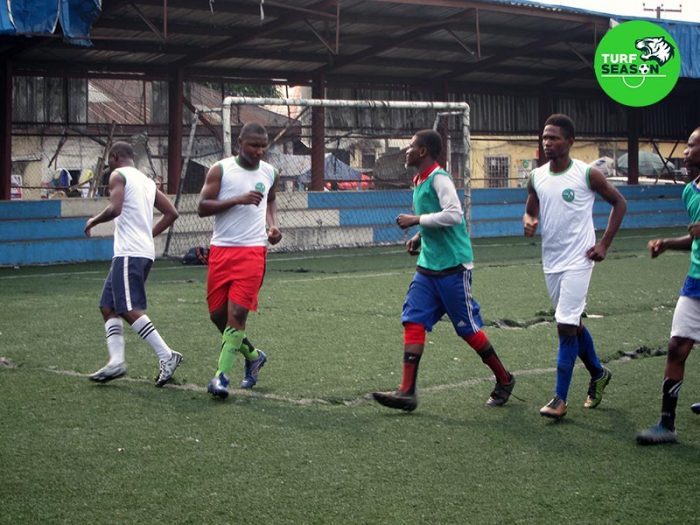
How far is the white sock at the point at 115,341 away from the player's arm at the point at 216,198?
102cm

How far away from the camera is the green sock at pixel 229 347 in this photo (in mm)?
7480

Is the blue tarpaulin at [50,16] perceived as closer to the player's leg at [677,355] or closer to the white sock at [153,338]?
the white sock at [153,338]

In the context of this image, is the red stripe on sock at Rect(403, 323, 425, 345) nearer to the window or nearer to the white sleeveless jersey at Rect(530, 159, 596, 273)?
the white sleeveless jersey at Rect(530, 159, 596, 273)

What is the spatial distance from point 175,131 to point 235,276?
15.4 metres

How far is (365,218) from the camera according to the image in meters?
23.1

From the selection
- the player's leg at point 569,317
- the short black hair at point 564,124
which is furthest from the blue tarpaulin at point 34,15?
the player's leg at point 569,317

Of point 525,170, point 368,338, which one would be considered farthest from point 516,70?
point 368,338

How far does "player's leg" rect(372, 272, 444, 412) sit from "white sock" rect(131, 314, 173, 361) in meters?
1.64

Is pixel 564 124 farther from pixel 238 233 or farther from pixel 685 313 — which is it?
pixel 238 233

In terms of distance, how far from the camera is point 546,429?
21.9ft

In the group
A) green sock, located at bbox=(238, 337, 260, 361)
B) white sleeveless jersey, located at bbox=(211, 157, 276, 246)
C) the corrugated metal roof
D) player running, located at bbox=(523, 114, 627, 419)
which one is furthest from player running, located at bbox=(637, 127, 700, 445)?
the corrugated metal roof

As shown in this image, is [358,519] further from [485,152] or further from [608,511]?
[485,152]

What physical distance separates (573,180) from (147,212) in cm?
310

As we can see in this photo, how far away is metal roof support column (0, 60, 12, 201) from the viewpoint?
20.4 metres
